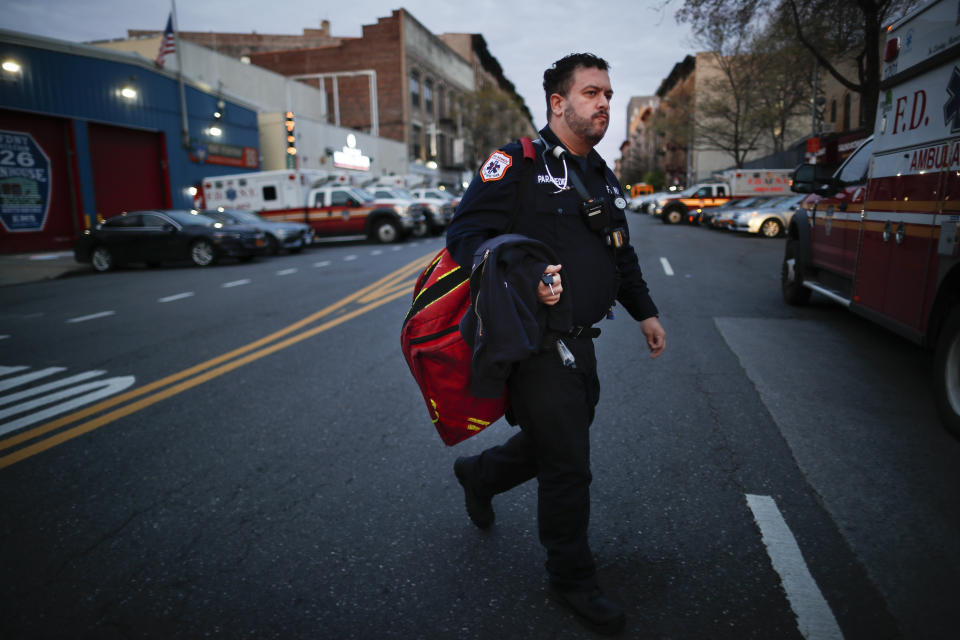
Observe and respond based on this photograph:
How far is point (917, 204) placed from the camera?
15.5 ft

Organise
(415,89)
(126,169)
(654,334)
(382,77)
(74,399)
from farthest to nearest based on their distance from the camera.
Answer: (415,89) < (382,77) < (126,169) < (74,399) < (654,334)

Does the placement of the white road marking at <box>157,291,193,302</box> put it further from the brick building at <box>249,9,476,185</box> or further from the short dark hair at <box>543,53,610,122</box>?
the brick building at <box>249,9,476,185</box>

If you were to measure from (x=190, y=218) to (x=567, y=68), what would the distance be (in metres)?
16.7

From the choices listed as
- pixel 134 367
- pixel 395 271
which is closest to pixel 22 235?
pixel 395 271

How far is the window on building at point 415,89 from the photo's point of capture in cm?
5319

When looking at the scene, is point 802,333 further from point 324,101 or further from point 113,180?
point 324,101

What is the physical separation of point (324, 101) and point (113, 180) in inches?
1109

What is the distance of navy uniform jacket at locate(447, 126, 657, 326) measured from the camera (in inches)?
91.7

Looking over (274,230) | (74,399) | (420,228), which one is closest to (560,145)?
(74,399)

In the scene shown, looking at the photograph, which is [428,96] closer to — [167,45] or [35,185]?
[167,45]

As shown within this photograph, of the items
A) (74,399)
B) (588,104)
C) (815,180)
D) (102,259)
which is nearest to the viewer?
(588,104)

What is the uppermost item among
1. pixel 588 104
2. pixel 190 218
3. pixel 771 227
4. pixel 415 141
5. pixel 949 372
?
pixel 415 141

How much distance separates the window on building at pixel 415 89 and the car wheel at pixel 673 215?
26984 mm

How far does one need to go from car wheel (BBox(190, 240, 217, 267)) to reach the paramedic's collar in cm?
1560
